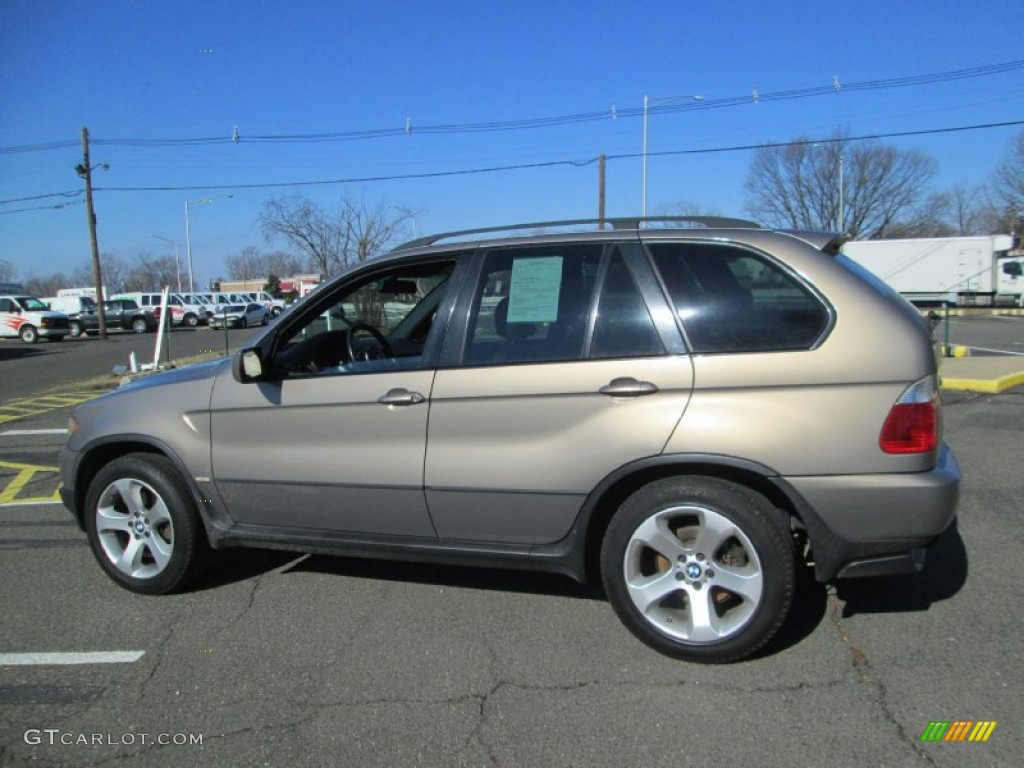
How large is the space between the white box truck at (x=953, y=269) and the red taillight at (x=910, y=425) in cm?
3659

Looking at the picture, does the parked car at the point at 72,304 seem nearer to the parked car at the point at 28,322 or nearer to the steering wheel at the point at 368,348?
the parked car at the point at 28,322

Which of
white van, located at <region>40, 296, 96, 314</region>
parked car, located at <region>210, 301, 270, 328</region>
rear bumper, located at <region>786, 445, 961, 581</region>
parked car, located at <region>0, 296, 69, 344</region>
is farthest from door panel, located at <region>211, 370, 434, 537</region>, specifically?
white van, located at <region>40, 296, 96, 314</region>

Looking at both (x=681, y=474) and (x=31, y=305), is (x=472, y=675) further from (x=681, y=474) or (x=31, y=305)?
(x=31, y=305)


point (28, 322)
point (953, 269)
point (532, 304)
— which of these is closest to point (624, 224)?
point (532, 304)

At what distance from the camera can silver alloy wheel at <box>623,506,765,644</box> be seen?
303cm

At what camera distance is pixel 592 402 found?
3.17 metres

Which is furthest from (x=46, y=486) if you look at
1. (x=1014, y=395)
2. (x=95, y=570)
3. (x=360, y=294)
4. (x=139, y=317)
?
(x=139, y=317)

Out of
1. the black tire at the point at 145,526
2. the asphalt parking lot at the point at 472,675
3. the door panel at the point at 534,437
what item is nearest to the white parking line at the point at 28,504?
the asphalt parking lot at the point at 472,675

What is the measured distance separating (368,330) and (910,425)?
2.95 metres

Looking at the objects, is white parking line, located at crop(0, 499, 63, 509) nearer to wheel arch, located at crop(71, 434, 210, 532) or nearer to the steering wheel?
wheel arch, located at crop(71, 434, 210, 532)

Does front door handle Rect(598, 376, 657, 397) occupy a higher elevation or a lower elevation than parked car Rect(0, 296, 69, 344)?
higher

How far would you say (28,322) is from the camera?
3139cm

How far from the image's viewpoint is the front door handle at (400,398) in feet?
11.3

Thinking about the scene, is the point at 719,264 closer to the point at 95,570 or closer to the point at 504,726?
the point at 504,726
